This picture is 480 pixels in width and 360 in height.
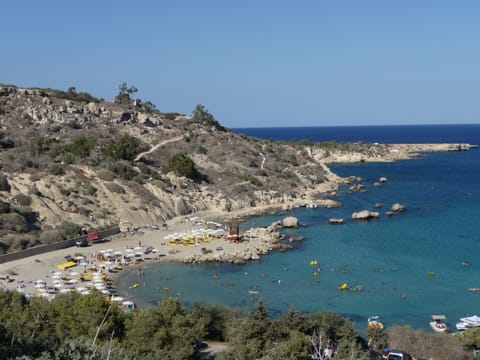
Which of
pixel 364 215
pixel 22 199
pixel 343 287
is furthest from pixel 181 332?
pixel 364 215

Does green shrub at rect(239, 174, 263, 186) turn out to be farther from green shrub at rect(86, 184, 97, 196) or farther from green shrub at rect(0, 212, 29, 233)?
green shrub at rect(0, 212, 29, 233)

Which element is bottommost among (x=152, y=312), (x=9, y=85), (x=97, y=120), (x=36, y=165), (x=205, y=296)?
(x=205, y=296)

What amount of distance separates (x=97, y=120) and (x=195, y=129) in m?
16.0

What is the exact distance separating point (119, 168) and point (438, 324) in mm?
40759

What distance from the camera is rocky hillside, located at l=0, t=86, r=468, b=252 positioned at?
47.6 meters

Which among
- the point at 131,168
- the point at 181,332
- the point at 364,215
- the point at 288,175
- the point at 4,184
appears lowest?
the point at 364,215

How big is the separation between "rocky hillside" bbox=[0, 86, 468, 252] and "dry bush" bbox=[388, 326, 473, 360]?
29.7 m

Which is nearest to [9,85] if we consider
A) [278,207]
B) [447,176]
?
[278,207]

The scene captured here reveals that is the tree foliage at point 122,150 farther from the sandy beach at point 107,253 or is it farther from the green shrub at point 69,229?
the green shrub at point 69,229

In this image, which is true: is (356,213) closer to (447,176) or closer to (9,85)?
(447,176)

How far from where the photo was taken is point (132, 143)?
65.6 meters

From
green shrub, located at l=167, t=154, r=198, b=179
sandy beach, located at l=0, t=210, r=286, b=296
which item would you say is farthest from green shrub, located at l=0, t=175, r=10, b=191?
green shrub, located at l=167, t=154, r=198, b=179

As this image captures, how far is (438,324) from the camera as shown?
27.0 meters

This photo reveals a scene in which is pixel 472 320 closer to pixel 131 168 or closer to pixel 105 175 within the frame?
pixel 105 175
